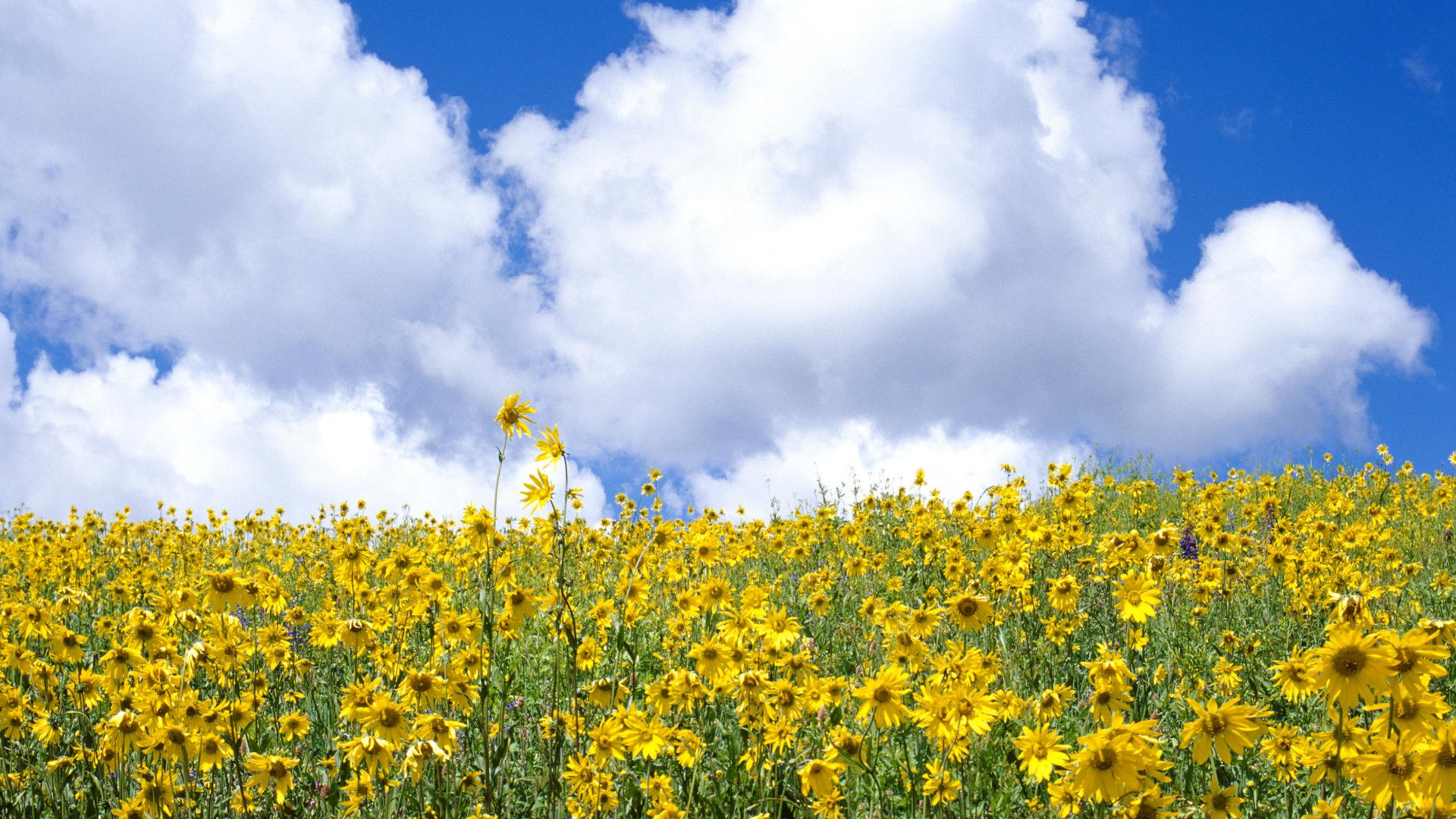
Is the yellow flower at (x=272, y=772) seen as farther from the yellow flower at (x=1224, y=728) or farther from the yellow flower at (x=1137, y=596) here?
the yellow flower at (x=1137, y=596)

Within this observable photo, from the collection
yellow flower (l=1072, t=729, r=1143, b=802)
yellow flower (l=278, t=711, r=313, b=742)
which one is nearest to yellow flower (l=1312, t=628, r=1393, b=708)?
yellow flower (l=1072, t=729, r=1143, b=802)

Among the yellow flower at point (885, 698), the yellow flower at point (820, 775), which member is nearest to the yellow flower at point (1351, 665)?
the yellow flower at point (885, 698)

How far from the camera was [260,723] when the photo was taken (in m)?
4.99

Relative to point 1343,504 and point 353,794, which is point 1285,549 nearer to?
point 1343,504

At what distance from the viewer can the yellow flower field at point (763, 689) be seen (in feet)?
8.69

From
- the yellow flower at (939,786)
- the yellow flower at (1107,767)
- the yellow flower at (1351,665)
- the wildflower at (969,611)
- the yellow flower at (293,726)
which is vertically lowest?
the yellow flower at (1107,767)

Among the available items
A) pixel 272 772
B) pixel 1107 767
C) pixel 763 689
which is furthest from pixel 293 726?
pixel 1107 767

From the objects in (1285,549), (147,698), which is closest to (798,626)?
(147,698)

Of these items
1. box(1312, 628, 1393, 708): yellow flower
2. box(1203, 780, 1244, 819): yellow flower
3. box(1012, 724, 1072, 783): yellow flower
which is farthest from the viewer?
box(1012, 724, 1072, 783): yellow flower

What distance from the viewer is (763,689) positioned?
10.4ft

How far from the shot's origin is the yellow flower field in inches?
104

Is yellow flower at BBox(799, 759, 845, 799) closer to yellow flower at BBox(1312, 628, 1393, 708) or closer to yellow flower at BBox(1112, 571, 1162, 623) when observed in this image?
yellow flower at BBox(1312, 628, 1393, 708)

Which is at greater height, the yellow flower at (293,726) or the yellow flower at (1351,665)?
the yellow flower at (293,726)

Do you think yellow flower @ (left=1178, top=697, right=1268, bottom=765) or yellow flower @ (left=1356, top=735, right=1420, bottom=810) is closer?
yellow flower @ (left=1356, top=735, right=1420, bottom=810)
